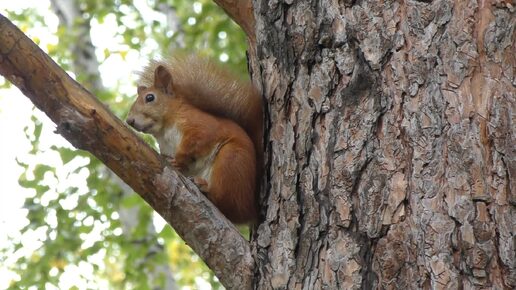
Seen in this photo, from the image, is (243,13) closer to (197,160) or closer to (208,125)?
(208,125)

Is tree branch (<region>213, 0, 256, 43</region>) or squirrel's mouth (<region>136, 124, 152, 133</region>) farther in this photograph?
squirrel's mouth (<region>136, 124, 152, 133</region>)

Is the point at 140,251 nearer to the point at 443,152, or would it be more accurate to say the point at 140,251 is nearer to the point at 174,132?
the point at 174,132

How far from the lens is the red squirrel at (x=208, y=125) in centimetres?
233

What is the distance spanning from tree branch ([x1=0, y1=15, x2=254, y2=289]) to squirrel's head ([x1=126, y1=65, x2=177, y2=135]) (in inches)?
33.6

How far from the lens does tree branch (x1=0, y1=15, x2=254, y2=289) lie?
1.89m

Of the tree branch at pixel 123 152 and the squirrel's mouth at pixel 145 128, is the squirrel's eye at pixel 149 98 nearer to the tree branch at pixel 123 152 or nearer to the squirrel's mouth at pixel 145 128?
the squirrel's mouth at pixel 145 128

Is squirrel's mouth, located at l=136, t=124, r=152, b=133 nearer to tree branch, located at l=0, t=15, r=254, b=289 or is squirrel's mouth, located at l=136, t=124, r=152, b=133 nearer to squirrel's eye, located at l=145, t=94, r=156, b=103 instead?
squirrel's eye, located at l=145, t=94, r=156, b=103

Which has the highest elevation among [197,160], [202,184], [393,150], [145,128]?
[145,128]

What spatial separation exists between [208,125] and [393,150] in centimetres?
85

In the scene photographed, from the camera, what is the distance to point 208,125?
255cm

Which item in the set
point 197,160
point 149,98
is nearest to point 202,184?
point 197,160

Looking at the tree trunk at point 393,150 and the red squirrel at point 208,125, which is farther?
the red squirrel at point 208,125

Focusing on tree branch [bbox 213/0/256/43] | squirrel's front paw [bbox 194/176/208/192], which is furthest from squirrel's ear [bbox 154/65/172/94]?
squirrel's front paw [bbox 194/176/208/192]

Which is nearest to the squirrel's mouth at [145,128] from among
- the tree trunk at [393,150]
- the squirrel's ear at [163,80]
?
the squirrel's ear at [163,80]
